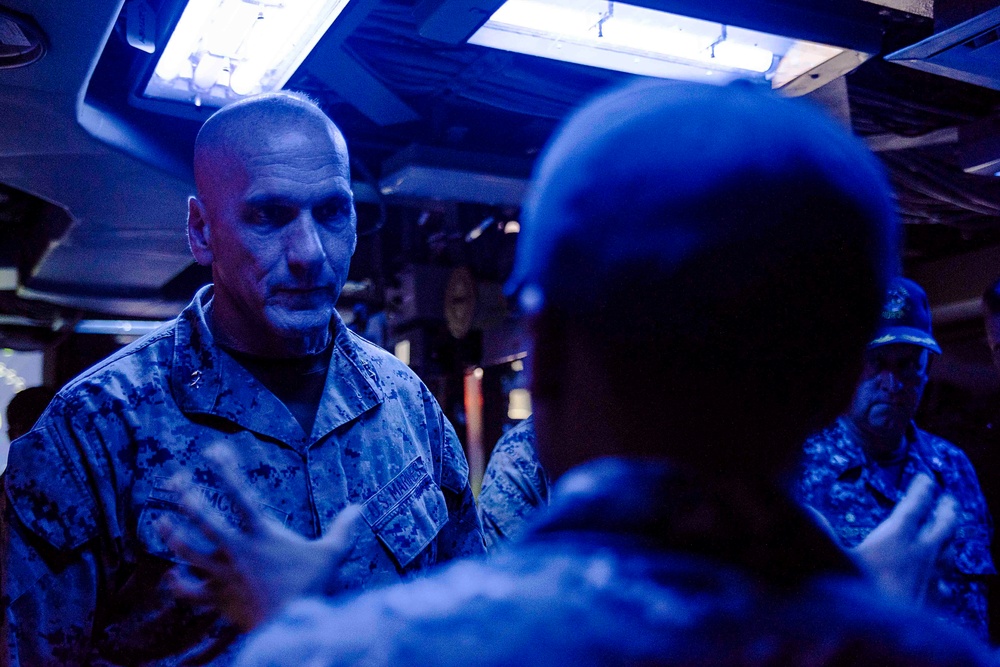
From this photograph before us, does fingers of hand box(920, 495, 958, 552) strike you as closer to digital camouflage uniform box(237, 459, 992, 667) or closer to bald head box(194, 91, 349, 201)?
digital camouflage uniform box(237, 459, 992, 667)

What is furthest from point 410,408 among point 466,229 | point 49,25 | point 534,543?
point 466,229

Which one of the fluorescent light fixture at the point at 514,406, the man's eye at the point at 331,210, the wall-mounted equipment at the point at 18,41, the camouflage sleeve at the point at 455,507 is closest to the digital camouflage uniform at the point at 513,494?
the camouflage sleeve at the point at 455,507

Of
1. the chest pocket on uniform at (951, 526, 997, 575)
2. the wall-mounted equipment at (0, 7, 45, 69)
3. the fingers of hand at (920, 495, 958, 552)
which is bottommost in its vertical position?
the chest pocket on uniform at (951, 526, 997, 575)

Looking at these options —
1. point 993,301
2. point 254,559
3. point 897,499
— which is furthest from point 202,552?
point 993,301

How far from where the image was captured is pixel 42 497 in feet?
4.75

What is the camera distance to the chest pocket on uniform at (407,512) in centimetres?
171

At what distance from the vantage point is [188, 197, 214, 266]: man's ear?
182 cm

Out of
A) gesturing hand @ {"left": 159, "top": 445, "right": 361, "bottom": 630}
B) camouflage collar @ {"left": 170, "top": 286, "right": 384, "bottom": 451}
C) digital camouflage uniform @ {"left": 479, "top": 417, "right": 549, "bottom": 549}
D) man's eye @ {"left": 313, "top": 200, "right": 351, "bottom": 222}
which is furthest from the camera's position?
digital camouflage uniform @ {"left": 479, "top": 417, "right": 549, "bottom": 549}

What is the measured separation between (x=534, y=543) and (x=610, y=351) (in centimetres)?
16

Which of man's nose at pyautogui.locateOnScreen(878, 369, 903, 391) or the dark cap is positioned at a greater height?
the dark cap

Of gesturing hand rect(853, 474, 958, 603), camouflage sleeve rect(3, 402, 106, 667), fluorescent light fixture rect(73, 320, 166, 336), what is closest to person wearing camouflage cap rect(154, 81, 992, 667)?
gesturing hand rect(853, 474, 958, 603)

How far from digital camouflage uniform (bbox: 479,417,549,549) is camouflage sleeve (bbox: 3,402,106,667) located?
1.46 metres

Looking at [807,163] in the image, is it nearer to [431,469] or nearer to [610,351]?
[610,351]

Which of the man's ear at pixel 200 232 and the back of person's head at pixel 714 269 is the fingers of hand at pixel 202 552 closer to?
the back of person's head at pixel 714 269
